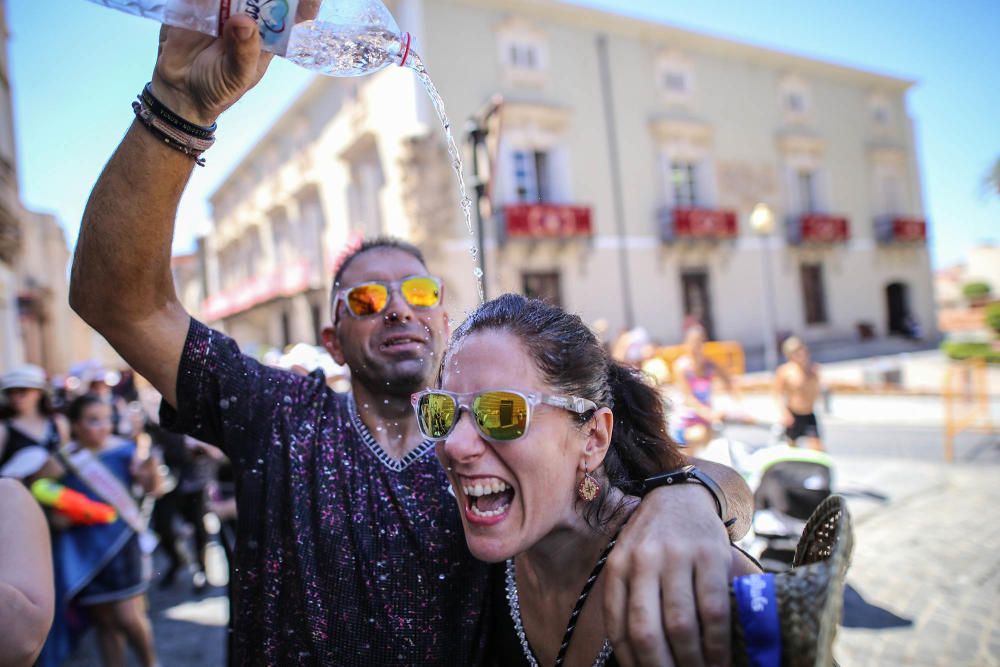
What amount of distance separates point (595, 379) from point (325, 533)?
2.67ft

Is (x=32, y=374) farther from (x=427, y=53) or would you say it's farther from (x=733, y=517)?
(x=427, y=53)

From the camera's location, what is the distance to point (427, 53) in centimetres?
1535

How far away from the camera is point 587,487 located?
55.6 inches

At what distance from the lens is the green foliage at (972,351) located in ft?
46.9

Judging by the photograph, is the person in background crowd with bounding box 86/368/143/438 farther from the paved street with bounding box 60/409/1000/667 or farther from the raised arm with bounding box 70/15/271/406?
the raised arm with bounding box 70/15/271/406

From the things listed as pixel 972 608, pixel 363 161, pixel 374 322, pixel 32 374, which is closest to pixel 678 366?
pixel 972 608

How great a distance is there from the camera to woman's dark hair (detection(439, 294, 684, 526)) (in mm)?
1392

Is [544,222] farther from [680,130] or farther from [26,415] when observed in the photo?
[26,415]

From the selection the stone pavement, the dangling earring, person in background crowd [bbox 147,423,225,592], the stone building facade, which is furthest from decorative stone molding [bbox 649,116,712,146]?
the dangling earring

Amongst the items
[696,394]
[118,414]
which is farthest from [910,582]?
[118,414]

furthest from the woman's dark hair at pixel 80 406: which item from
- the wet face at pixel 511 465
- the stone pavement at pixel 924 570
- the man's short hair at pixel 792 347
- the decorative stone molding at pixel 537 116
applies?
the decorative stone molding at pixel 537 116

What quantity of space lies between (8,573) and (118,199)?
0.82m

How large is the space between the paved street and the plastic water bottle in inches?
151

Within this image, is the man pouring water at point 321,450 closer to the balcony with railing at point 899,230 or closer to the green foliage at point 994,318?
the green foliage at point 994,318
